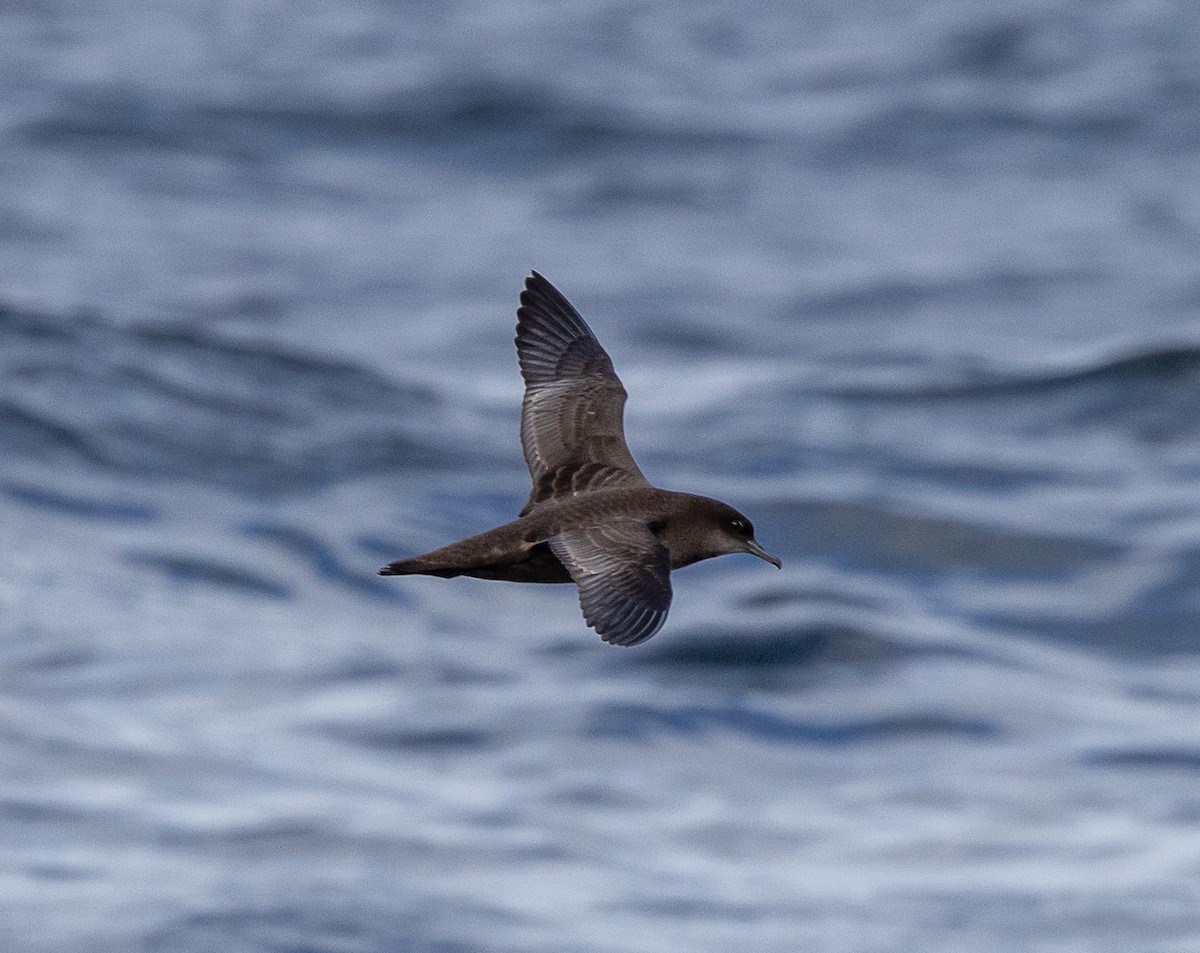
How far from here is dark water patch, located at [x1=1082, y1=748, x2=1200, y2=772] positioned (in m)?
21.2

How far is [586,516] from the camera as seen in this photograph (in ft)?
24.4

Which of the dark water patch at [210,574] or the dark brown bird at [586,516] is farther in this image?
the dark water patch at [210,574]

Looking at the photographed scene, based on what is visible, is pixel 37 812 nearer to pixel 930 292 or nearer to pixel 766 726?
pixel 766 726

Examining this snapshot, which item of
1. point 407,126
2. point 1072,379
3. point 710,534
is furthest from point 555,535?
point 407,126

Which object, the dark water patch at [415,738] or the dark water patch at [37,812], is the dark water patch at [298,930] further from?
the dark water patch at [415,738]

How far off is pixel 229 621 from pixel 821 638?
5896mm

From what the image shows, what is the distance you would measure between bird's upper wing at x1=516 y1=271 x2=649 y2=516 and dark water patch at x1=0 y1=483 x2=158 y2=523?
642 inches

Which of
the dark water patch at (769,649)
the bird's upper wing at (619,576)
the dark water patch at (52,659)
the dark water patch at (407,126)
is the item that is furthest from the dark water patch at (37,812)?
the dark water patch at (407,126)

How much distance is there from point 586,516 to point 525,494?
17513 mm

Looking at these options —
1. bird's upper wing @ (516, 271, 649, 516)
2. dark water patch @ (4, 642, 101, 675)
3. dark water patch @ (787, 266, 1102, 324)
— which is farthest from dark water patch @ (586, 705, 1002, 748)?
bird's upper wing @ (516, 271, 649, 516)

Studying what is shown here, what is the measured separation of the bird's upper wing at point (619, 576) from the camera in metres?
6.73

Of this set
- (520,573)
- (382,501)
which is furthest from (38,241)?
(520,573)

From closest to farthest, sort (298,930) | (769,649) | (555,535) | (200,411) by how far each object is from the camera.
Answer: (555,535) < (298,930) < (769,649) < (200,411)

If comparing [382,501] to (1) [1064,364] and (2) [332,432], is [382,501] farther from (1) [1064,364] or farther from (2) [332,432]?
(1) [1064,364]
